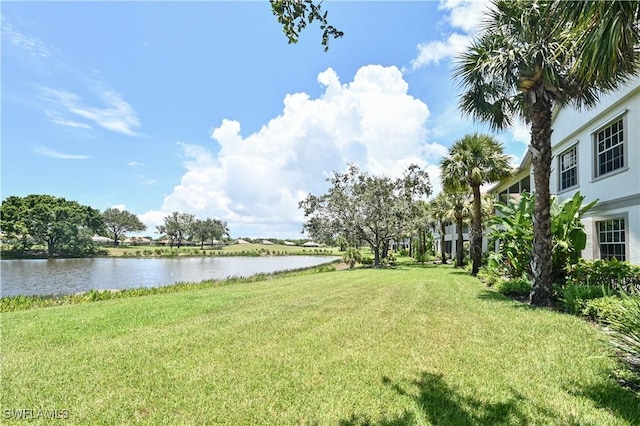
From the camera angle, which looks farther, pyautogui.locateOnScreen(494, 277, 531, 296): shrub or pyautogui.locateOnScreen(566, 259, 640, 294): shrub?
pyautogui.locateOnScreen(494, 277, 531, 296): shrub

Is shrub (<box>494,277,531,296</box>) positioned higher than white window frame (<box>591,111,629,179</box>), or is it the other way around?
white window frame (<box>591,111,629,179</box>)

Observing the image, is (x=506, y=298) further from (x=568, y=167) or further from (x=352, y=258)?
(x=352, y=258)

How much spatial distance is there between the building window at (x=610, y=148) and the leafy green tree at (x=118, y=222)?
10402cm

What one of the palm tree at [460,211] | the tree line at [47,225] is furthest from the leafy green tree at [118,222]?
the palm tree at [460,211]

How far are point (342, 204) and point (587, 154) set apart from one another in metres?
19.5

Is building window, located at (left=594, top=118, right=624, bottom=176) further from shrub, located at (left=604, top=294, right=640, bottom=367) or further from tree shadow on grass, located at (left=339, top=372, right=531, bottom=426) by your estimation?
tree shadow on grass, located at (left=339, top=372, right=531, bottom=426)

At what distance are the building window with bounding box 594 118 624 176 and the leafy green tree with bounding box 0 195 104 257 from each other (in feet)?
236

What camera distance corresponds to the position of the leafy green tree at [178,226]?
98125 mm

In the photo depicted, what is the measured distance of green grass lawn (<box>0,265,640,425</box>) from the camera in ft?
11.6

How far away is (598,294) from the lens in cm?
796

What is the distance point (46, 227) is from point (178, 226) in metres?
40.8

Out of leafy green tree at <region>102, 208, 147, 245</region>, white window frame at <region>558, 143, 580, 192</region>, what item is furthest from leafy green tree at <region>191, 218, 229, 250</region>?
white window frame at <region>558, 143, 580, 192</region>

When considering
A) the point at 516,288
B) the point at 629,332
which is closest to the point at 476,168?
the point at 516,288

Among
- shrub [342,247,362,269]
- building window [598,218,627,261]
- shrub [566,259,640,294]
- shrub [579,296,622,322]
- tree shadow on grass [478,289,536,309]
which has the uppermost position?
building window [598,218,627,261]
